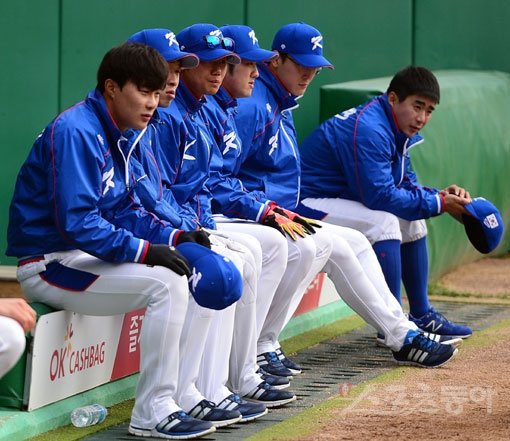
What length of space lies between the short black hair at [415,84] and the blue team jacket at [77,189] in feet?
7.08

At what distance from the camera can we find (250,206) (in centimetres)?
578

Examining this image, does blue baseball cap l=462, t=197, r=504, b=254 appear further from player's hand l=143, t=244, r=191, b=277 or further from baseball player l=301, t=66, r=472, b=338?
player's hand l=143, t=244, r=191, b=277

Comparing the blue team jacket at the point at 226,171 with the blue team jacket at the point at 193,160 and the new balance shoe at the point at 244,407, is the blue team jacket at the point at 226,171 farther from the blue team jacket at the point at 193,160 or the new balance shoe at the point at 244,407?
the new balance shoe at the point at 244,407

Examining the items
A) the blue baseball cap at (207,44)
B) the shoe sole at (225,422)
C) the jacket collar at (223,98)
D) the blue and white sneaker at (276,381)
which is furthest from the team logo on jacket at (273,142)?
the shoe sole at (225,422)

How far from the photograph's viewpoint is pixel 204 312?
15.9 ft

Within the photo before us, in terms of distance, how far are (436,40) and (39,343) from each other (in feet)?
19.9

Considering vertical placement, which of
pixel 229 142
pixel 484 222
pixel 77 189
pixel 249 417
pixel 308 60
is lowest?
pixel 249 417

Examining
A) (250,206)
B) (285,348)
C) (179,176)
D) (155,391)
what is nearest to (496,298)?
(285,348)

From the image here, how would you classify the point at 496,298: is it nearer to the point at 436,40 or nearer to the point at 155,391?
the point at 436,40

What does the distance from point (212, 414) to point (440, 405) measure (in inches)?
37.9

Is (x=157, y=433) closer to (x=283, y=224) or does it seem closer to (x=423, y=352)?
(x=283, y=224)

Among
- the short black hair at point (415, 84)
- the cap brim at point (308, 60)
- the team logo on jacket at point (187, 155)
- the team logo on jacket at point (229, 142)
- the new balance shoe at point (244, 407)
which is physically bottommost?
the new balance shoe at point (244, 407)

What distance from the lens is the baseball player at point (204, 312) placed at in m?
4.86

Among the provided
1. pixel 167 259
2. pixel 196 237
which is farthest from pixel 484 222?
pixel 167 259
